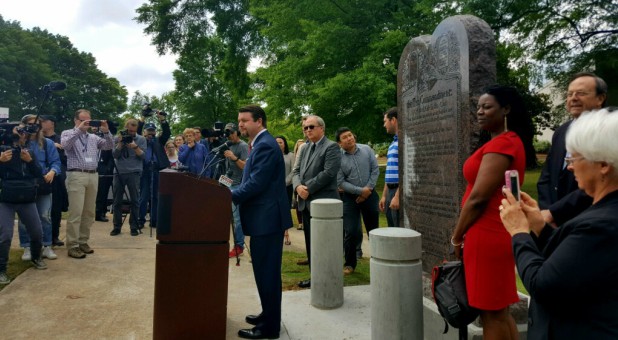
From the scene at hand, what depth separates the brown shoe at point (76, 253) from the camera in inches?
265

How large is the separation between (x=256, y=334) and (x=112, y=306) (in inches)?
74.3

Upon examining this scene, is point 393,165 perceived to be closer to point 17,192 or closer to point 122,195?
point 17,192

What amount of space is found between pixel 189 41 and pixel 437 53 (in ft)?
83.6

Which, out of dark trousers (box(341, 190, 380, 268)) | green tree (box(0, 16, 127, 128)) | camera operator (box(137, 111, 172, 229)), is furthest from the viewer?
green tree (box(0, 16, 127, 128))

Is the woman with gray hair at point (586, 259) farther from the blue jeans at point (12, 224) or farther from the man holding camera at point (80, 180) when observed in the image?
the man holding camera at point (80, 180)

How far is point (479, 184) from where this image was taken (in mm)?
2713

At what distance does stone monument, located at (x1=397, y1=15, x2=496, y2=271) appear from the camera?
366cm

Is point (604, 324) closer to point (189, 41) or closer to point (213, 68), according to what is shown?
point (189, 41)

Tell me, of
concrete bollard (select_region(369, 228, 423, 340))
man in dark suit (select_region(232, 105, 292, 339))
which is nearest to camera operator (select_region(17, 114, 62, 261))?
man in dark suit (select_region(232, 105, 292, 339))

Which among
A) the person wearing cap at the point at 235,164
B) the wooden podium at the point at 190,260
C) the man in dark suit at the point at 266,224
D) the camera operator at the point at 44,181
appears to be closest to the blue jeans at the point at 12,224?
the camera operator at the point at 44,181

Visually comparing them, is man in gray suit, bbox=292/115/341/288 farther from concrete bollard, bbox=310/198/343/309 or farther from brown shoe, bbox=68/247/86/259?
brown shoe, bbox=68/247/86/259

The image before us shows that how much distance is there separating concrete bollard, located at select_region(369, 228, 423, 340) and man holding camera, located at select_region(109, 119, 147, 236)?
6786 millimetres

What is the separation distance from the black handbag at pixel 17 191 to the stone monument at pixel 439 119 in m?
4.87

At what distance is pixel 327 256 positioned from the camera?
498 cm
